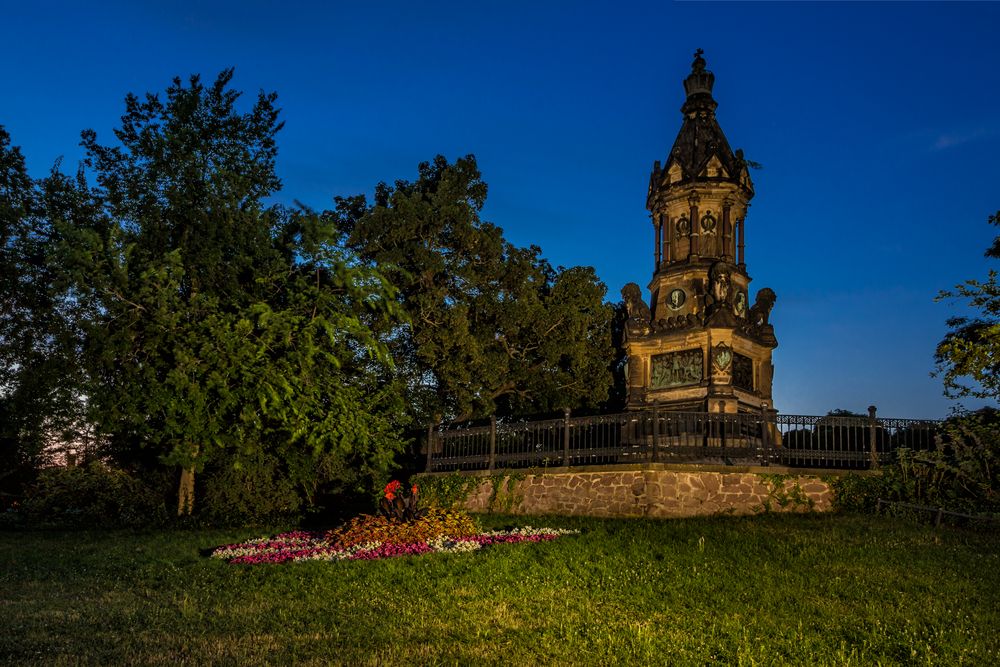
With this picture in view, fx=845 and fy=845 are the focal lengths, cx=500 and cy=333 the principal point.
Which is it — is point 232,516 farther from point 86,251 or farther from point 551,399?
point 551,399

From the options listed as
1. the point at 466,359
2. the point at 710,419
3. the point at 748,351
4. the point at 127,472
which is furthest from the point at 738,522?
the point at 127,472

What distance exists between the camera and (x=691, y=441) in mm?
21000

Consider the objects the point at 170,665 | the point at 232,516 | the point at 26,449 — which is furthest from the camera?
the point at 26,449

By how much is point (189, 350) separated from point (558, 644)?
12910mm

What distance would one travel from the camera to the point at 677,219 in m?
24.5

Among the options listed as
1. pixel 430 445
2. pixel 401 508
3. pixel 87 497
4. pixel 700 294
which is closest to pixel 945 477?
pixel 700 294

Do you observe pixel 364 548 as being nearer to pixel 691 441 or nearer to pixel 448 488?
pixel 448 488

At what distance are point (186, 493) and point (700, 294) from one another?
48.2 feet

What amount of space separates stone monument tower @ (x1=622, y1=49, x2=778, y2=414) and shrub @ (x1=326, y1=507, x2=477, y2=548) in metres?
9.17

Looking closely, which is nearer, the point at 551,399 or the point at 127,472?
the point at 127,472

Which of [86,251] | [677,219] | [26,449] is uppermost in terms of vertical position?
[677,219]

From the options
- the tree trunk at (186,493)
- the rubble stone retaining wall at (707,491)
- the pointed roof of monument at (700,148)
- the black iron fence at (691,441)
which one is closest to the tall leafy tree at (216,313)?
the tree trunk at (186,493)

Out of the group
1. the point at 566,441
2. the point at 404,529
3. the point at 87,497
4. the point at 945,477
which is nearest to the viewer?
the point at 404,529

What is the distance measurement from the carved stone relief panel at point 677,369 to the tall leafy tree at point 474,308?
342 cm
